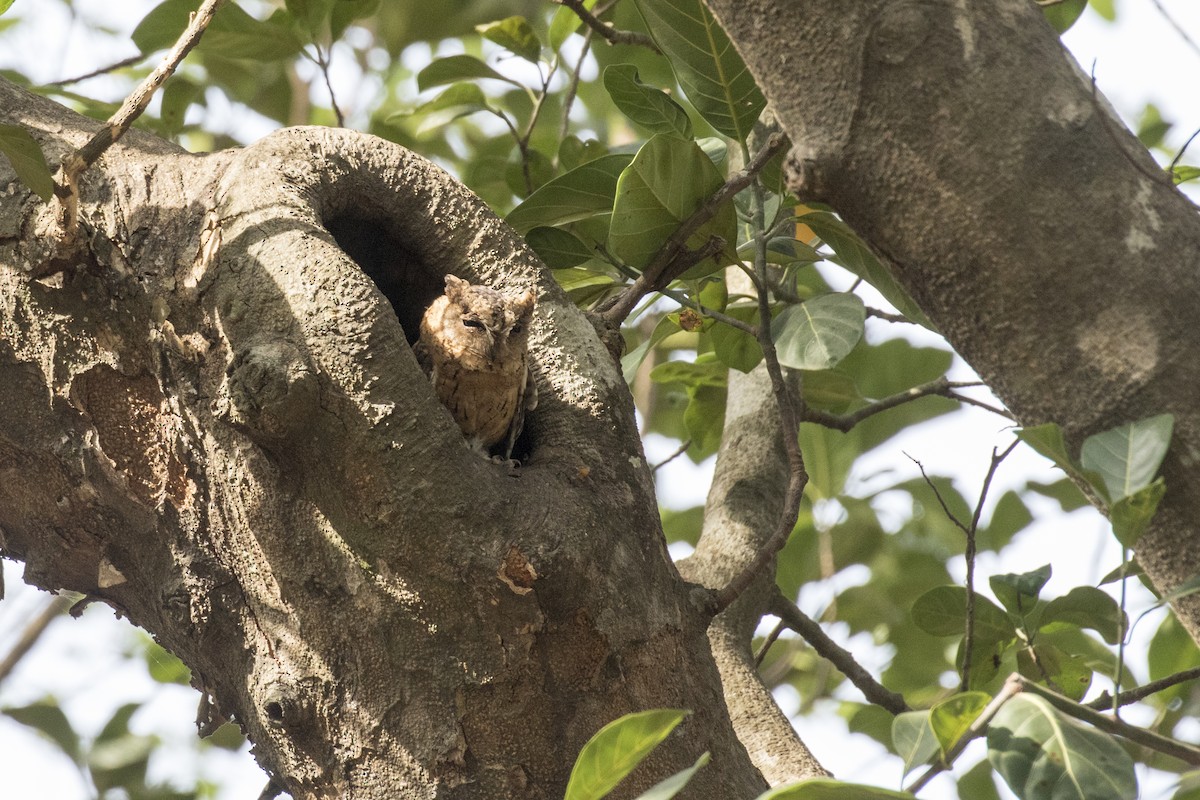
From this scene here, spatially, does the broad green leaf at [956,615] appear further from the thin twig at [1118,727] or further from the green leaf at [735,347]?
the thin twig at [1118,727]

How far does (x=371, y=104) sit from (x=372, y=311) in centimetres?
336

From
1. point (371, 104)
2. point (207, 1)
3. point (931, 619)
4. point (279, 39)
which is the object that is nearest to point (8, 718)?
point (207, 1)

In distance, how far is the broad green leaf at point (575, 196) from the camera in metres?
2.29

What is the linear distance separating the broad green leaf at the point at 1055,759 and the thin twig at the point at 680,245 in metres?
1.22

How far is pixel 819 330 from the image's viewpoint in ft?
7.20

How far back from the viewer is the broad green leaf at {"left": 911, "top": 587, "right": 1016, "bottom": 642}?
230 centimetres

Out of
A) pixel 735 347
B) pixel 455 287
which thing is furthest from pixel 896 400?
pixel 455 287

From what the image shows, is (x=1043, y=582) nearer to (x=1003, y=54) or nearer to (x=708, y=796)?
(x=708, y=796)

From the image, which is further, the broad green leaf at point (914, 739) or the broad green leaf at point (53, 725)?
the broad green leaf at point (53, 725)

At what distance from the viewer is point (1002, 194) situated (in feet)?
Result: 4.18

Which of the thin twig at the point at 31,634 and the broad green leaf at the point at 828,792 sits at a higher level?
the thin twig at the point at 31,634

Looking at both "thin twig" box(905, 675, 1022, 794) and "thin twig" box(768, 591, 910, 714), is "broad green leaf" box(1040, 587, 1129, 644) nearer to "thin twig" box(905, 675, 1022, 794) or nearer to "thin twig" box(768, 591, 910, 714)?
"thin twig" box(768, 591, 910, 714)

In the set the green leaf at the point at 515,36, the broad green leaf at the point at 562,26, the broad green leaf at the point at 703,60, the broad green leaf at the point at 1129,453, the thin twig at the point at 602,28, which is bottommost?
the broad green leaf at the point at 1129,453

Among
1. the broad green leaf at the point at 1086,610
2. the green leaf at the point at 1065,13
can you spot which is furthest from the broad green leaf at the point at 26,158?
the green leaf at the point at 1065,13
